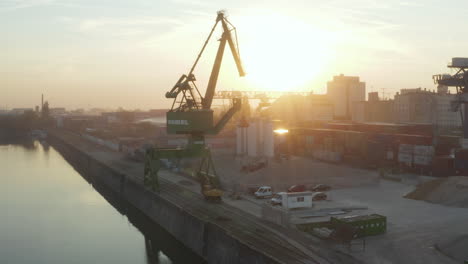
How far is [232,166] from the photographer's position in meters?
62.8

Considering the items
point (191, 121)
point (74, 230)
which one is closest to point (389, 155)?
point (191, 121)

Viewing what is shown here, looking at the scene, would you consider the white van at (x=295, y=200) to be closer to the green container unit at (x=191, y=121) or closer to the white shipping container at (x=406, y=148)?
the green container unit at (x=191, y=121)

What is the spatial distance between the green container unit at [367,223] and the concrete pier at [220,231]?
3.53 metres

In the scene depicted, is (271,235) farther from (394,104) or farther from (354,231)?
(394,104)

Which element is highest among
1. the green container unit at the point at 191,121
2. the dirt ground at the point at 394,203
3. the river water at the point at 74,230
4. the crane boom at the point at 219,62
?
the crane boom at the point at 219,62

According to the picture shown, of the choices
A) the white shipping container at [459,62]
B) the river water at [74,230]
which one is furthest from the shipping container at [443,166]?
the river water at [74,230]

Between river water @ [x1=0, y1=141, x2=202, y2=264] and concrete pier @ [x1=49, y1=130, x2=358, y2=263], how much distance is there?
1457 mm

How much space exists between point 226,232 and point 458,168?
114 feet

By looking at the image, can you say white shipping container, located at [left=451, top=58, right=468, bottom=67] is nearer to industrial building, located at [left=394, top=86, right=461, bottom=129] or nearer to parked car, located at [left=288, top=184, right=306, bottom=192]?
parked car, located at [left=288, top=184, right=306, bottom=192]

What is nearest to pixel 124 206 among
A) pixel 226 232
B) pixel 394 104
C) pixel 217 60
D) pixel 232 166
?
pixel 232 166

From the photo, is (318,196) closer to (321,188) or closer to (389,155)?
(321,188)

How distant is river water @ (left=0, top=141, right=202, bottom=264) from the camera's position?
111 ft

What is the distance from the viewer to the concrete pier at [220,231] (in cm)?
2380

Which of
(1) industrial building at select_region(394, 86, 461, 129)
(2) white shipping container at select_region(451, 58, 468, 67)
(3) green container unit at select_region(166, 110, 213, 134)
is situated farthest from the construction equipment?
(1) industrial building at select_region(394, 86, 461, 129)
